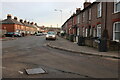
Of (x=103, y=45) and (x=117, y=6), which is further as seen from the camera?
(x=117, y=6)

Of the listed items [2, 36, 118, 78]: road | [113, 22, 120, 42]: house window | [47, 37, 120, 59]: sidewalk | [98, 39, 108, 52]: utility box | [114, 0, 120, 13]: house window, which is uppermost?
[114, 0, 120, 13]: house window

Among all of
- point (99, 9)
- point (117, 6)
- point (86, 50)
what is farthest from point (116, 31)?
point (99, 9)

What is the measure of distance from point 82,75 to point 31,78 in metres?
2.08

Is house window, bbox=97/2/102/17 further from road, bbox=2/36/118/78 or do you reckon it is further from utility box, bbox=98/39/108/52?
road, bbox=2/36/118/78

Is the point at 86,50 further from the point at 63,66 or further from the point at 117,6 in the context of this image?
the point at 63,66

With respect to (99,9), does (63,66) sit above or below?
below

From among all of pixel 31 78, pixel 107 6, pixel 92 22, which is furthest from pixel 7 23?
pixel 31 78

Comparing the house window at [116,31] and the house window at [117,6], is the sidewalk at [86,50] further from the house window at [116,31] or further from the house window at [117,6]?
the house window at [117,6]

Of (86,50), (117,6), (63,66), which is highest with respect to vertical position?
(117,6)

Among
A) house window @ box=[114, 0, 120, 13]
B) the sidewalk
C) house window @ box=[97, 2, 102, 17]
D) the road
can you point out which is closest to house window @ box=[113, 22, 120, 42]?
house window @ box=[114, 0, 120, 13]

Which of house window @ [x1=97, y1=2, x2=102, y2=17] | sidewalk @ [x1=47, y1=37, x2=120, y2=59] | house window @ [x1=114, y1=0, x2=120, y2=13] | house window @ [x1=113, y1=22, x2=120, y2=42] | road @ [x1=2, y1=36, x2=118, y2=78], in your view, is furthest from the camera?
house window @ [x1=97, y1=2, x2=102, y2=17]

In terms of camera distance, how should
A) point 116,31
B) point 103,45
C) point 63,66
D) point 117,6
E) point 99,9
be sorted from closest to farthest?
1. point 63,66
2. point 103,45
3. point 116,31
4. point 117,6
5. point 99,9

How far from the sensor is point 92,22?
64.5ft

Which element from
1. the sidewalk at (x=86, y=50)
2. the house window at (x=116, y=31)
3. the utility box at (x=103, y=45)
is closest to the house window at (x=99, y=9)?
the house window at (x=116, y=31)
